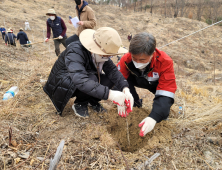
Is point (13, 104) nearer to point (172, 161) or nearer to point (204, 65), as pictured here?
point (172, 161)

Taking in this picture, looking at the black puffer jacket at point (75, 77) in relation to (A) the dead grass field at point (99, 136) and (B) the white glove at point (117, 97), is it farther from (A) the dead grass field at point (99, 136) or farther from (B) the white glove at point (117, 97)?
(A) the dead grass field at point (99, 136)

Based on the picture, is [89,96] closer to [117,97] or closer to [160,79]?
[117,97]

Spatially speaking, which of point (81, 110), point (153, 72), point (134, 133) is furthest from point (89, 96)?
point (153, 72)

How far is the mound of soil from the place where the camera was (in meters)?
1.65

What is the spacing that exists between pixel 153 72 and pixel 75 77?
103cm

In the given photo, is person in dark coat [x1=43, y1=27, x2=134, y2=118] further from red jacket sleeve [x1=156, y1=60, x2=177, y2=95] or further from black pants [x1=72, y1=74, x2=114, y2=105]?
red jacket sleeve [x1=156, y1=60, x2=177, y2=95]

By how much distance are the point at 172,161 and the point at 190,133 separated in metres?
0.50

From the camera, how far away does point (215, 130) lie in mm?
1676

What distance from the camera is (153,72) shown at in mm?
1927

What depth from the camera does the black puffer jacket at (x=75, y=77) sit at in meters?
1.52

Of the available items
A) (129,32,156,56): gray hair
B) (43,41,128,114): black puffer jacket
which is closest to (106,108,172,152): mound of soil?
(43,41,128,114): black puffer jacket

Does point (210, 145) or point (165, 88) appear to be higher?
point (165, 88)

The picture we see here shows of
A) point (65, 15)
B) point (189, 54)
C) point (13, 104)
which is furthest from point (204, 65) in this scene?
point (65, 15)

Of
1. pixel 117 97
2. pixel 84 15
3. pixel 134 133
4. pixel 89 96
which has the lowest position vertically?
pixel 134 133
